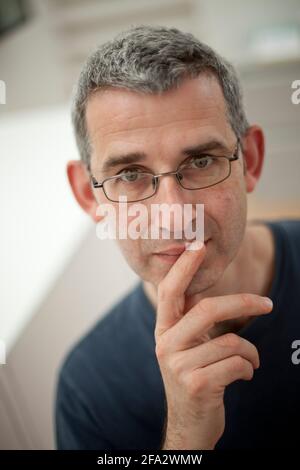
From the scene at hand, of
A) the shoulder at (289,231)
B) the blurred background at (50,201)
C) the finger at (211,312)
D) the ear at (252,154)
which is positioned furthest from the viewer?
the blurred background at (50,201)

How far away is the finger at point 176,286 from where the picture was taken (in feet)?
1.94

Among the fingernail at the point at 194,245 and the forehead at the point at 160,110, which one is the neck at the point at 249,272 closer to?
the fingernail at the point at 194,245

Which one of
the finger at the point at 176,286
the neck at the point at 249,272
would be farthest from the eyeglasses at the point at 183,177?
the neck at the point at 249,272

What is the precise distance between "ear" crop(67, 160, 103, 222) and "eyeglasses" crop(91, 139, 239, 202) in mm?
104

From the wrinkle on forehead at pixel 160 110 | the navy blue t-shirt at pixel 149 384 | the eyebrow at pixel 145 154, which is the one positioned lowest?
the navy blue t-shirt at pixel 149 384

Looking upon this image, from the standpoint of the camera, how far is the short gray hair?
23.1 inches

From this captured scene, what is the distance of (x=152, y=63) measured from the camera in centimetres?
60

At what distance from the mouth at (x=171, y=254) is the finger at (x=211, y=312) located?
97mm

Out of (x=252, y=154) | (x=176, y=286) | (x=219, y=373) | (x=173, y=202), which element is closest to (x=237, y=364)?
(x=219, y=373)

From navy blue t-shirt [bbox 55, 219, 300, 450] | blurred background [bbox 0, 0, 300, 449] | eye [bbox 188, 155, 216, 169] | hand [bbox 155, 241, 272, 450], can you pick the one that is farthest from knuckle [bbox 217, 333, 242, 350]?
blurred background [bbox 0, 0, 300, 449]

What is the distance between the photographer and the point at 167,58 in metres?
0.60

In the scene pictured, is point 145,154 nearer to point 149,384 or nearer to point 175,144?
point 175,144

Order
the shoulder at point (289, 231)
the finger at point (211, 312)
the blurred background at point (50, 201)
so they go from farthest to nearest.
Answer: the blurred background at point (50, 201)
the shoulder at point (289, 231)
the finger at point (211, 312)

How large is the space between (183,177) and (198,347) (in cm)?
24
